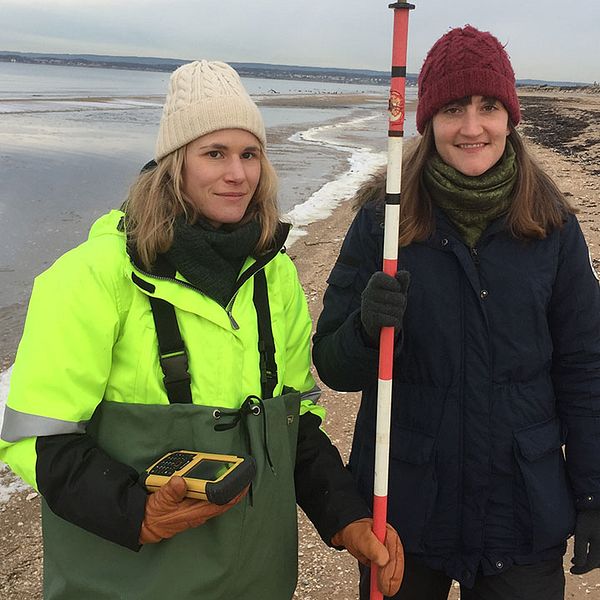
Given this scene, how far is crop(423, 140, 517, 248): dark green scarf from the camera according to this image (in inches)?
97.9

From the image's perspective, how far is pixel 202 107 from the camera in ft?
7.82

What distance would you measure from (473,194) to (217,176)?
95 cm

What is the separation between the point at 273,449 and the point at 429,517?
737 mm

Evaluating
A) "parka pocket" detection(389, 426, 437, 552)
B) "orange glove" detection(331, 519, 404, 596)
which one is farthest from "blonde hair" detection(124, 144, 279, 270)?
"orange glove" detection(331, 519, 404, 596)

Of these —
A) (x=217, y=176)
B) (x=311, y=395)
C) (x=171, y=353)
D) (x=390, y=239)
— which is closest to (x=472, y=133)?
(x=390, y=239)

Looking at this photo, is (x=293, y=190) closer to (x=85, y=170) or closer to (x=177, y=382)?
(x=85, y=170)

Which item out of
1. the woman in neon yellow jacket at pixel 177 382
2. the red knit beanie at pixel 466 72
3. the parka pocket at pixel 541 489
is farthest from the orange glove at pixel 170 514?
the red knit beanie at pixel 466 72

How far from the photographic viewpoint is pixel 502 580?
8.55 ft

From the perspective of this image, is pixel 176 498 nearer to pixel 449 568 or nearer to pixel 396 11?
pixel 449 568

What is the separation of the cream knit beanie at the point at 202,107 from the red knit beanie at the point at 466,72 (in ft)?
2.26

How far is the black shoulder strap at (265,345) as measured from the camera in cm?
237

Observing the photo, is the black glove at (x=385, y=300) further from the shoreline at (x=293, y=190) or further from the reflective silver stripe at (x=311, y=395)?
the shoreline at (x=293, y=190)

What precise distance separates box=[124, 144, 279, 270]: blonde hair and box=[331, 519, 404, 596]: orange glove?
1119 millimetres

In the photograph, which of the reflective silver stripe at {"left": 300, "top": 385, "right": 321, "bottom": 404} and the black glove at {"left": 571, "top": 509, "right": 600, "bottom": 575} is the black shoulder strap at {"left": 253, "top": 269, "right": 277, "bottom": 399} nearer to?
the reflective silver stripe at {"left": 300, "top": 385, "right": 321, "bottom": 404}
